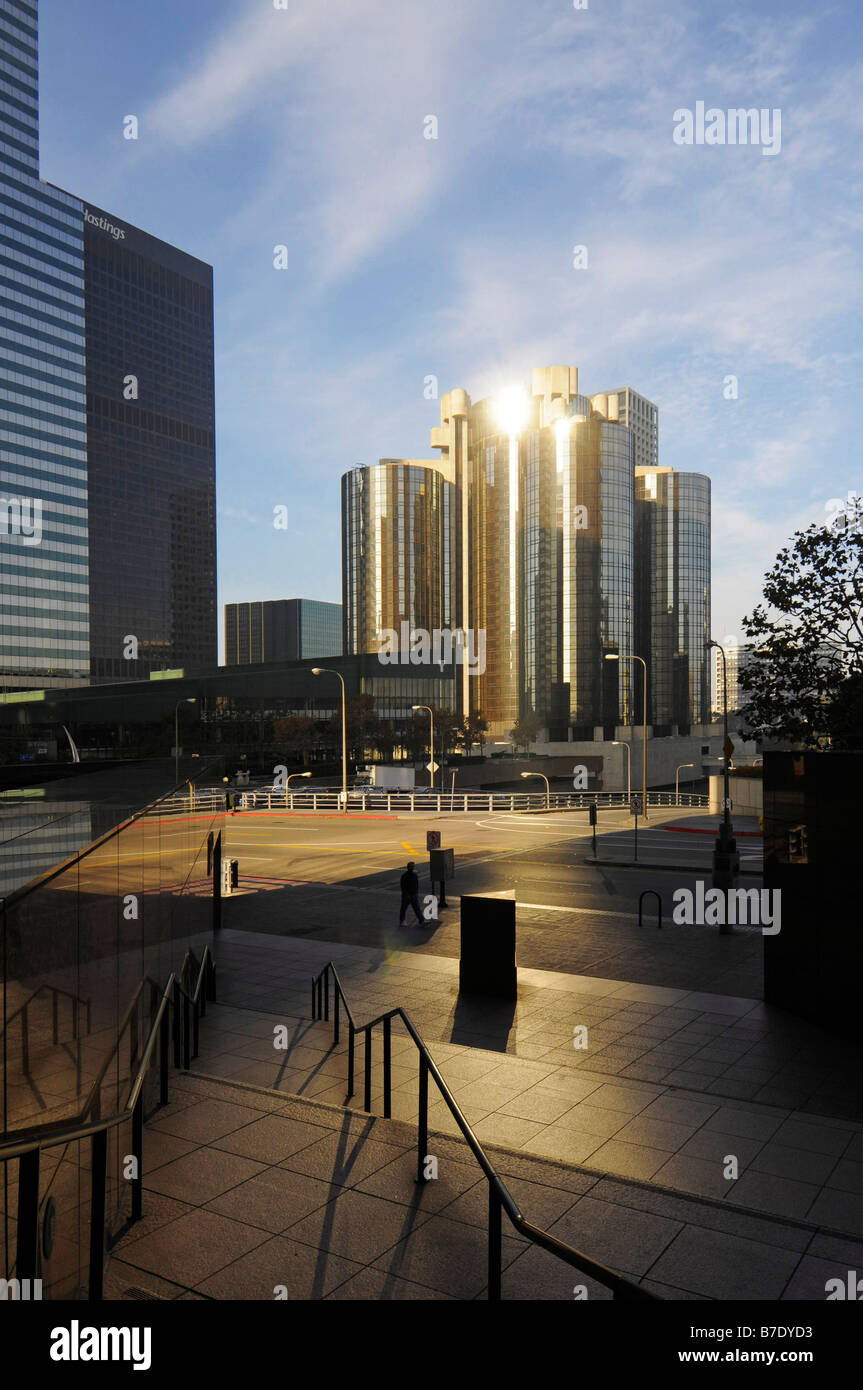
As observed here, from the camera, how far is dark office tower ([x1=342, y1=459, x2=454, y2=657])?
149625 millimetres

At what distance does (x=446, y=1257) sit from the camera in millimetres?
5223

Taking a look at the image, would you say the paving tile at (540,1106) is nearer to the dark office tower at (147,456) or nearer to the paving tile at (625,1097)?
the paving tile at (625,1097)

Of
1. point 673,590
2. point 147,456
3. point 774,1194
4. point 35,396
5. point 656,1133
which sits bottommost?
point 656,1133

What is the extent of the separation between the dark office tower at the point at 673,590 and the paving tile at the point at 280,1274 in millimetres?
139790

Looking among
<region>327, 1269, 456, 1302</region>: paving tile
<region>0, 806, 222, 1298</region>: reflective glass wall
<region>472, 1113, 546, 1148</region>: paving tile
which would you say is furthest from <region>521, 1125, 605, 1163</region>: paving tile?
<region>0, 806, 222, 1298</region>: reflective glass wall

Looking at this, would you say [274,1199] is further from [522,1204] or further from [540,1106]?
[540,1106]

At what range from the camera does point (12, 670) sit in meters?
123

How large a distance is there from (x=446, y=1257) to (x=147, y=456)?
17949 centimetres

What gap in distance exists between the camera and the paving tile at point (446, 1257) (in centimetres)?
493

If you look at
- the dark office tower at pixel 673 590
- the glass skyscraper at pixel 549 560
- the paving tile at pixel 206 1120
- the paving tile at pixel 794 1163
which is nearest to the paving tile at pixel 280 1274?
the paving tile at pixel 206 1120

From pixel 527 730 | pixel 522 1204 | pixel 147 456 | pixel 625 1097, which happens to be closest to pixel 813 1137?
pixel 625 1097
